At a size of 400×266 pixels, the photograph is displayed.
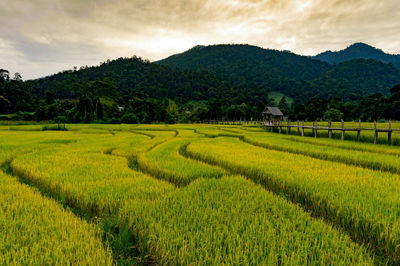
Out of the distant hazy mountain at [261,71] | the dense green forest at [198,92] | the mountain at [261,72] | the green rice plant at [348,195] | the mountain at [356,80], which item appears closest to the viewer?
the green rice plant at [348,195]

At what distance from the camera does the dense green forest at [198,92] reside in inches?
2219

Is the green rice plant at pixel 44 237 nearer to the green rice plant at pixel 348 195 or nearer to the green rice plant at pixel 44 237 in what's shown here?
the green rice plant at pixel 44 237

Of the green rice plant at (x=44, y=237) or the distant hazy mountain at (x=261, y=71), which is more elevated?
the distant hazy mountain at (x=261, y=71)

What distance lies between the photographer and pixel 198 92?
122m

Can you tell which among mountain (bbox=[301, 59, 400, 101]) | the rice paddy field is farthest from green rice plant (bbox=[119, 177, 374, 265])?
mountain (bbox=[301, 59, 400, 101])

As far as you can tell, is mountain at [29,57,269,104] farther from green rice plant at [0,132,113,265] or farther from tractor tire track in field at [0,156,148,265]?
tractor tire track in field at [0,156,148,265]

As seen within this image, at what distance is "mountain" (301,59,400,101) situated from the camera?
396 ft

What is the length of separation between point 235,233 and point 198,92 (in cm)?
12221

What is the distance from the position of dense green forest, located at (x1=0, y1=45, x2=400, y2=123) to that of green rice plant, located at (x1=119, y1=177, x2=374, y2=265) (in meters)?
52.2

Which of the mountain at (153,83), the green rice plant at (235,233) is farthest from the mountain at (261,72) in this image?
the green rice plant at (235,233)

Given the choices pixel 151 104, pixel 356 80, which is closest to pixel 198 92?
pixel 151 104

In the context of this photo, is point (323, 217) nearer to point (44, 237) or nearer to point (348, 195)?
point (348, 195)

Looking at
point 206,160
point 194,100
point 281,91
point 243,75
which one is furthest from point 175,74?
point 206,160

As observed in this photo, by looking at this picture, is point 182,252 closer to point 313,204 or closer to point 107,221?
point 107,221
